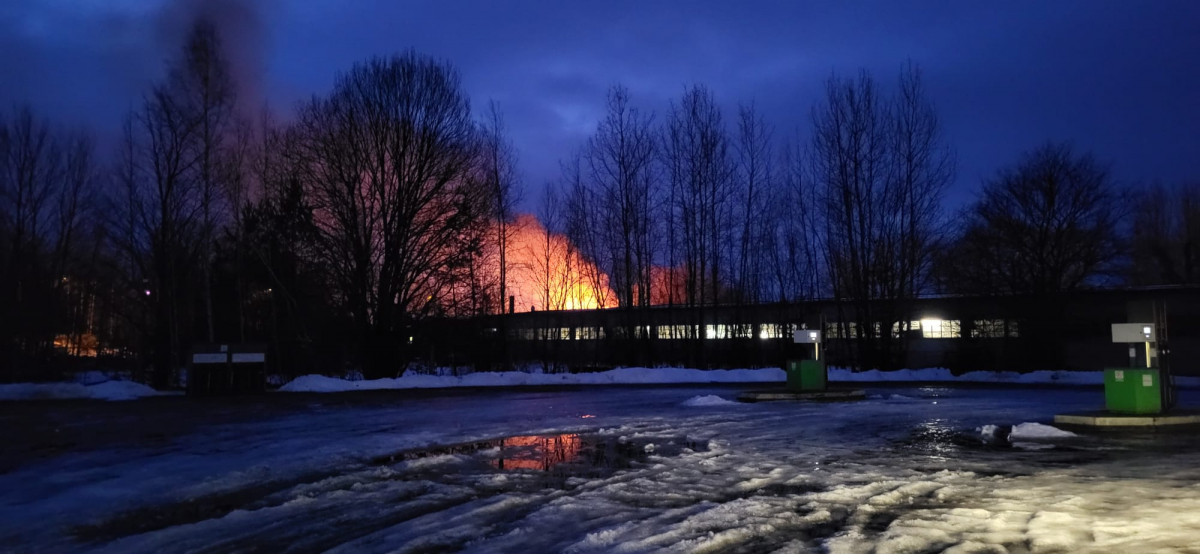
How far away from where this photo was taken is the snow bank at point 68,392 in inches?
1097

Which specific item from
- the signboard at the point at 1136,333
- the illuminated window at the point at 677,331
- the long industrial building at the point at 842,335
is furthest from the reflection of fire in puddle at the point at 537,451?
the illuminated window at the point at 677,331

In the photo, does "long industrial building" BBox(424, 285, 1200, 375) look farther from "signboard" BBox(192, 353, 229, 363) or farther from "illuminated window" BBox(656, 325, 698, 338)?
"signboard" BBox(192, 353, 229, 363)

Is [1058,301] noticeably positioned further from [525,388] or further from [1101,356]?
[525,388]

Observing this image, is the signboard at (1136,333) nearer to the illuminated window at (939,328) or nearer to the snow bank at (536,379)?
the snow bank at (536,379)

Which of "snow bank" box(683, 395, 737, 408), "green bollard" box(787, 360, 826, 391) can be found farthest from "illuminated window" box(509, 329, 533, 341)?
"snow bank" box(683, 395, 737, 408)

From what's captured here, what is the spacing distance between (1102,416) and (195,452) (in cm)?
1704

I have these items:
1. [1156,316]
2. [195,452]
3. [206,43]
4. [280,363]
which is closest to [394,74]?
[206,43]

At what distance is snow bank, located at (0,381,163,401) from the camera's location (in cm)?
2786

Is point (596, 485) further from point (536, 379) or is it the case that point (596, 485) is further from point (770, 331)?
point (770, 331)

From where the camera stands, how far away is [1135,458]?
39.2 feet

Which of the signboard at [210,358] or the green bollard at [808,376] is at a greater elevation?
the signboard at [210,358]

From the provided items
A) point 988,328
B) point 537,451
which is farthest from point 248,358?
point 988,328

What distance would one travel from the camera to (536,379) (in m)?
35.7

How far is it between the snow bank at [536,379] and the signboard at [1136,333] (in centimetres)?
1946
